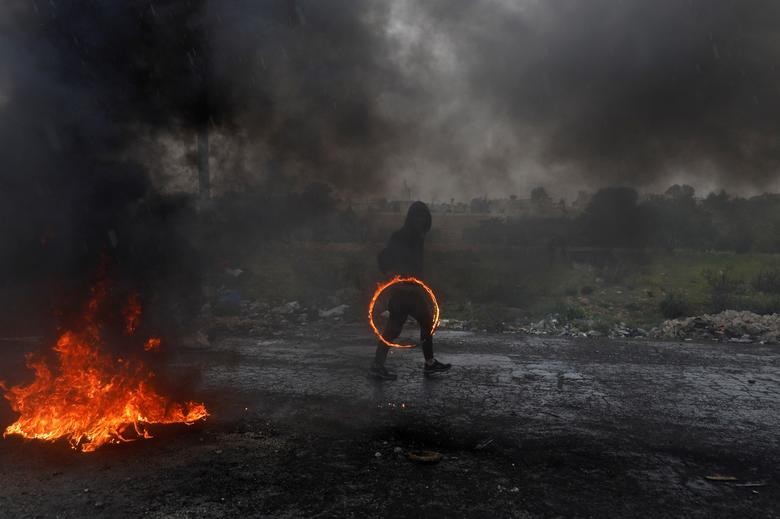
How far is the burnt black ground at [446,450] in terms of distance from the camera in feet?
10.4

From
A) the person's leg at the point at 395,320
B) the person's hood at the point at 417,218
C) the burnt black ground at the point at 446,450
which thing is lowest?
the burnt black ground at the point at 446,450

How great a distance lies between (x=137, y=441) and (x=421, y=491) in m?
2.41

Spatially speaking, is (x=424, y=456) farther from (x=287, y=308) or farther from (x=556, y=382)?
(x=287, y=308)

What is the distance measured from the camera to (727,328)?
8633 millimetres

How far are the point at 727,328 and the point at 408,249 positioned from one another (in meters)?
6.39

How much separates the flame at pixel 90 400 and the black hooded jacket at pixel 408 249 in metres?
Answer: 2.58

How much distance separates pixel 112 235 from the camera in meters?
5.38

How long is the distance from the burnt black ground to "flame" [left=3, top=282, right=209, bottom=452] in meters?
0.19

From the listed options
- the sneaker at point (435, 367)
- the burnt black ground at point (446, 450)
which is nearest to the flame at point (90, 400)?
the burnt black ground at point (446, 450)

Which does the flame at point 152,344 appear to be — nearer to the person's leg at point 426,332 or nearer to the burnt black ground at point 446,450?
the burnt black ground at point 446,450

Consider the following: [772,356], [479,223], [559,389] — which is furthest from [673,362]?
[479,223]

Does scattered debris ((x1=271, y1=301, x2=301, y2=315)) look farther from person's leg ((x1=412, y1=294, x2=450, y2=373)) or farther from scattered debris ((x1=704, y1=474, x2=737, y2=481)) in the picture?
scattered debris ((x1=704, y1=474, x2=737, y2=481))

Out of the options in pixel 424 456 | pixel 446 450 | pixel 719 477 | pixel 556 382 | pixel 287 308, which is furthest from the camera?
pixel 287 308

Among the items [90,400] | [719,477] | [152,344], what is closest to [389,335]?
[152,344]
